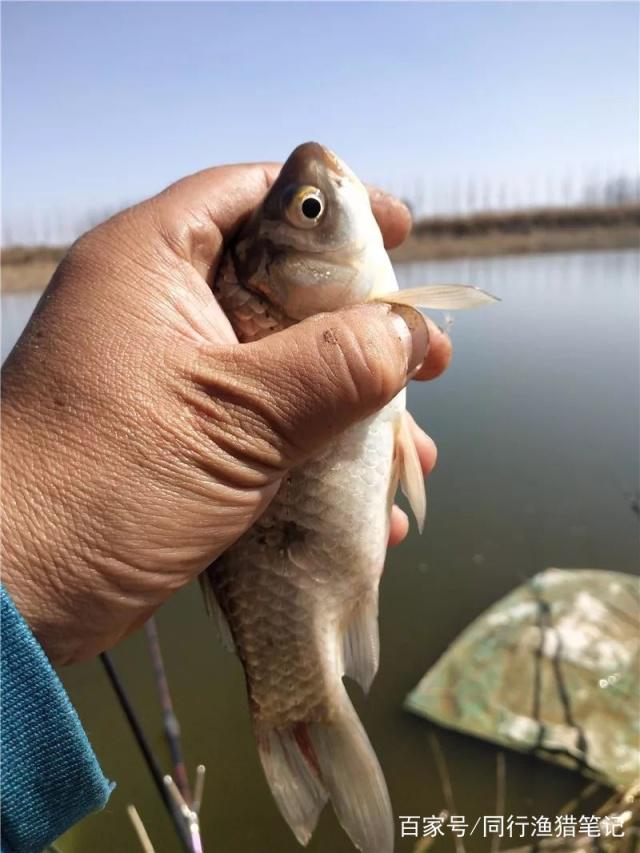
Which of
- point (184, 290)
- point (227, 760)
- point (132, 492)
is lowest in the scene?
point (227, 760)

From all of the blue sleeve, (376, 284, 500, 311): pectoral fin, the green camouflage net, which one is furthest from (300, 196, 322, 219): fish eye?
the green camouflage net

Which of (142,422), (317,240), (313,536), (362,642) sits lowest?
(362,642)

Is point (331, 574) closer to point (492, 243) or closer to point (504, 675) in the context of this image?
point (504, 675)

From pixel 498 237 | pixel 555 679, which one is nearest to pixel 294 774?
pixel 555 679

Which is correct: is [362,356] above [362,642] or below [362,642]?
above

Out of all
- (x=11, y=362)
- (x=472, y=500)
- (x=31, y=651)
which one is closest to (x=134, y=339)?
(x=11, y=362)

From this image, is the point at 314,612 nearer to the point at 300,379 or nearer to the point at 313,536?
the point at 313,536

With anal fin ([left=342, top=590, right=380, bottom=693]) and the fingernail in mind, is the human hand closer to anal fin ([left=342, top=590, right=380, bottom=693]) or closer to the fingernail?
the fingernail
